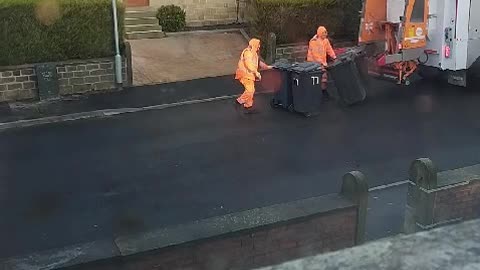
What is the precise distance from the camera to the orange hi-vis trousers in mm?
12805

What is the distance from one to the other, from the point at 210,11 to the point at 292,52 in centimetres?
364

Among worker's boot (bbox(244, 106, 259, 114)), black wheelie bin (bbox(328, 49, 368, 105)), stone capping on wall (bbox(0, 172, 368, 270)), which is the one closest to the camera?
stone capping on wall (bbox(0, 172, 368, 270))

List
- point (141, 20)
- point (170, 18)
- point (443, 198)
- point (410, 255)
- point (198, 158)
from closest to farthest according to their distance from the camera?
point (410, 255) < point (443, 198) < point (198, 158) < point (141, 20) < point (170, 18)

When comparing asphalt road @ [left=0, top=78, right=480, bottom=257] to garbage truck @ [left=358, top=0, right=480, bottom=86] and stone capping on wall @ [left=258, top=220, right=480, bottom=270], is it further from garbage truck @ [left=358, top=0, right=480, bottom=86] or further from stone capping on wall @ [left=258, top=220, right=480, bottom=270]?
stone capping on wall @ [left=258, top=220, right=480, bottom=270]

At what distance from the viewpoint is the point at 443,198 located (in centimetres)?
645

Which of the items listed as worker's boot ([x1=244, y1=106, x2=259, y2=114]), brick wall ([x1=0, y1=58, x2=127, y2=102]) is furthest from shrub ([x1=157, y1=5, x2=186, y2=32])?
worker's boot ([x1=244, y1=106, x2=259, y2=114])

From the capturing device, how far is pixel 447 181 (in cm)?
648

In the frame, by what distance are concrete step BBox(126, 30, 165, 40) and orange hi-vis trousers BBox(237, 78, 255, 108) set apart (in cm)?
520

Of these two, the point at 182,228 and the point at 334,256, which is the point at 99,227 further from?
the point at 334,256

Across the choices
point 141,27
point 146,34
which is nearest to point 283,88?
point 146,34

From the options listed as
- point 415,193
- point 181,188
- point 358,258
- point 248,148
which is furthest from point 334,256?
point 248,148

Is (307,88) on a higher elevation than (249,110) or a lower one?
higher

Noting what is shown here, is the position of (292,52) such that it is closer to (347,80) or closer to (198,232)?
(347,80)

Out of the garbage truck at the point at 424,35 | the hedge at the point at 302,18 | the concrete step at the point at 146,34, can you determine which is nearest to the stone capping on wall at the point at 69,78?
the concrete step at the point at 146,34
